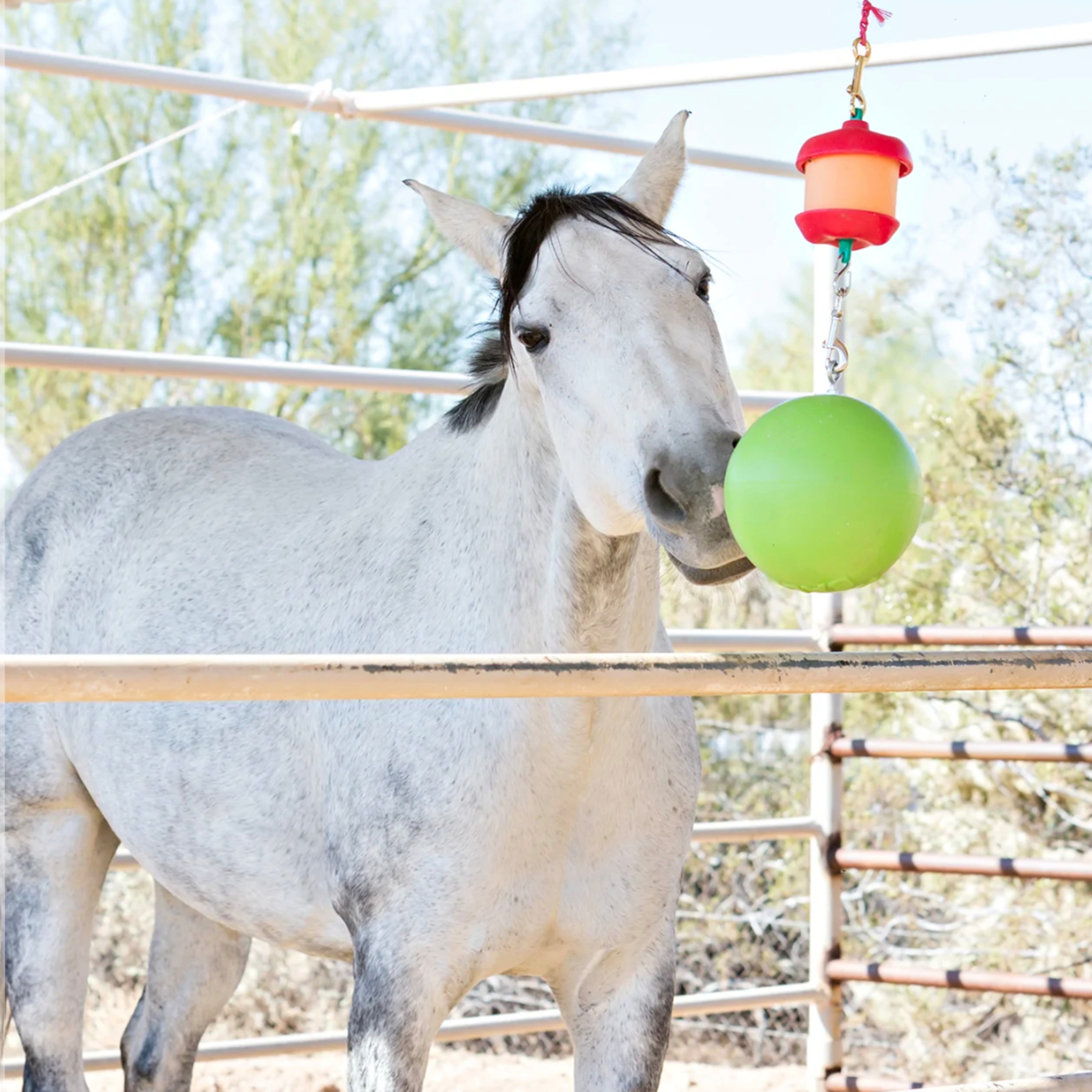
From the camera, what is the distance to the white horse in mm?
1635

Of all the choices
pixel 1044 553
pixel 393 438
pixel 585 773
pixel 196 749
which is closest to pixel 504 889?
pixel 585 773

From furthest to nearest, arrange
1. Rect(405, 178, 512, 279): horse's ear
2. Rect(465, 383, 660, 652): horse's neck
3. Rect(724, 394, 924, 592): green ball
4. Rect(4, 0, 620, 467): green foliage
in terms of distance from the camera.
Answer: Rect(4, 0, 620, 467): green foliage → Rect(405, 178, 512, 279): horse's ear → Rect(465, 383, 660, 652): horse's neck → Rect(724, 394, 924, 592): green ball

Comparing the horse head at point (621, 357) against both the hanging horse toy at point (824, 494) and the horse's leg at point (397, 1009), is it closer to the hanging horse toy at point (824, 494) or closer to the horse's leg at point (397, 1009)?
the hanging horse toy at point (824, 494)

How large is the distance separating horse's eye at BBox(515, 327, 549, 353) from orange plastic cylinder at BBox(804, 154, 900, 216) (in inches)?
16.4

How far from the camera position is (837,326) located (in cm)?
143

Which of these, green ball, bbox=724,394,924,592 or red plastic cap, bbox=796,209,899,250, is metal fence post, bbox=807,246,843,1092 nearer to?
red plastic cap, bbox=796,209,899,250

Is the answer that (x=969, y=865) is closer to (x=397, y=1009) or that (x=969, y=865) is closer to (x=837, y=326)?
(x=397, y=1009)

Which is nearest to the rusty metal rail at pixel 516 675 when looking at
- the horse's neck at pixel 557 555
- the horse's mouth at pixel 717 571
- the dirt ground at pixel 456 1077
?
the horse's mouth at pixel 717 571

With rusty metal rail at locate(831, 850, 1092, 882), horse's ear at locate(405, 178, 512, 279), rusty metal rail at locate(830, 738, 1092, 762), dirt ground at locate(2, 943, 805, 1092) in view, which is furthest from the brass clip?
dirt ground at locate(2, 943, 805, 1092)

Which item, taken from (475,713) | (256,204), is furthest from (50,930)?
(256,204)

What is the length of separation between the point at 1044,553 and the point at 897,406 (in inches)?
106

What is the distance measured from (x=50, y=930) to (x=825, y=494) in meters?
1.85

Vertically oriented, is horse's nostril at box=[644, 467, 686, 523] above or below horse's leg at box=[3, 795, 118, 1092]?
above

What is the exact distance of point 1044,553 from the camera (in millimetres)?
5574
